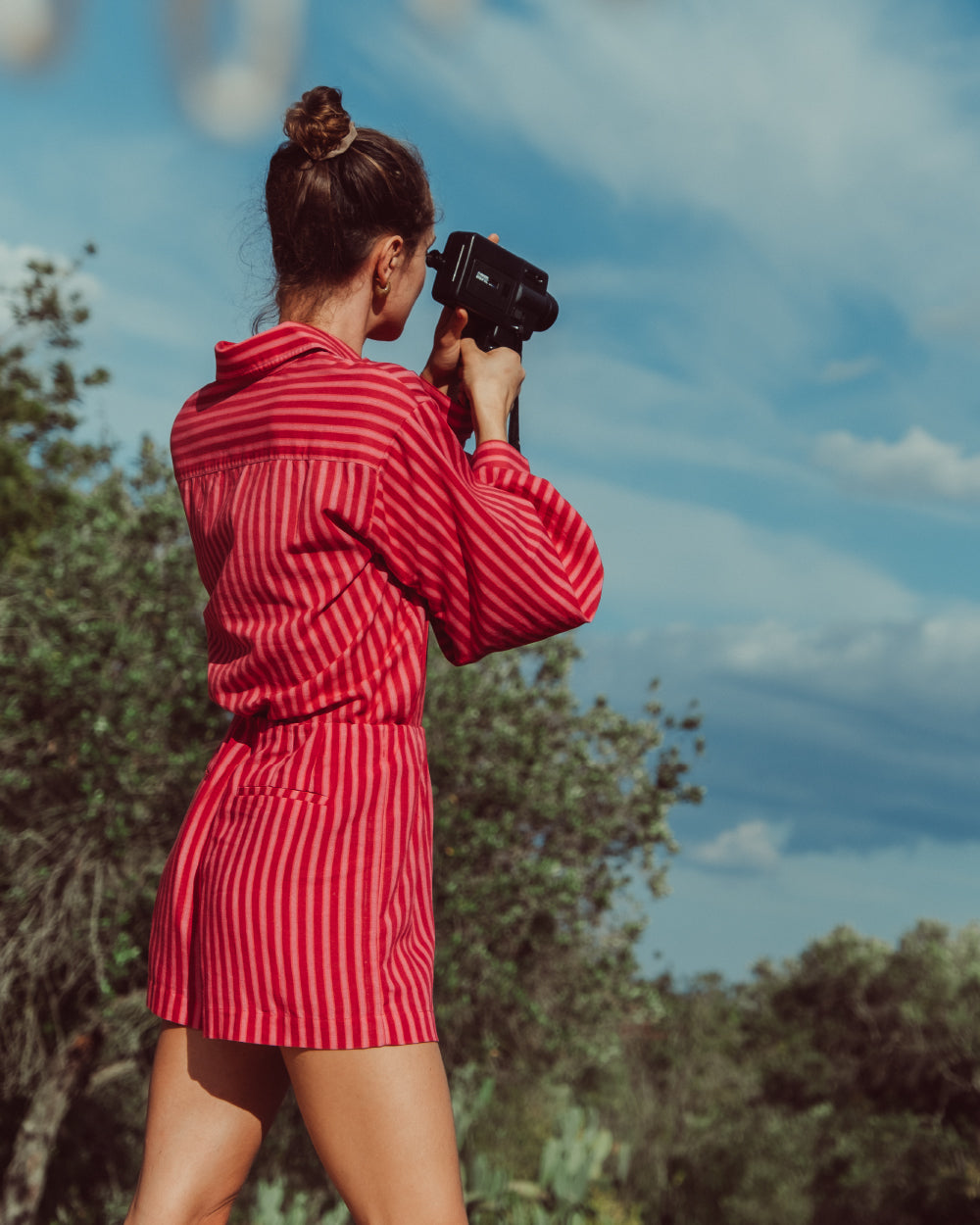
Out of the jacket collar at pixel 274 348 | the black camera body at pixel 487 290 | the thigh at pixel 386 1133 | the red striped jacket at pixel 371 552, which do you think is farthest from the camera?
the black camera body at pixel 487 290

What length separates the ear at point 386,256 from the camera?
5.47 ft

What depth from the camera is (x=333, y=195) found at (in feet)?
5.38

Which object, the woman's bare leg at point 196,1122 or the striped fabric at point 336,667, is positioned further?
the woman's bare leg at point 196,1122

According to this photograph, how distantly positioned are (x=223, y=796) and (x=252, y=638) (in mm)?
201

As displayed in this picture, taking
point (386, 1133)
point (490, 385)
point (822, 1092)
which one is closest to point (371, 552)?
point (490, 385)

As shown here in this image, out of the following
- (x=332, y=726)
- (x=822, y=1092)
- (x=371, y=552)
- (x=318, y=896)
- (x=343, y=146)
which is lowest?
(x=822, y=1092)

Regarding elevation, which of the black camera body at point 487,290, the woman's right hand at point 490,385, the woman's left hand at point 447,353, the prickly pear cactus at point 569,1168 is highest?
the black camera body at point 487,290

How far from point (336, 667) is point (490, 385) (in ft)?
1.49

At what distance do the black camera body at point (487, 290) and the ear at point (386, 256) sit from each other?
0.07 meters

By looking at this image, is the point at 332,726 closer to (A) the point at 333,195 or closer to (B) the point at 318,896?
(B) the point at 318,896

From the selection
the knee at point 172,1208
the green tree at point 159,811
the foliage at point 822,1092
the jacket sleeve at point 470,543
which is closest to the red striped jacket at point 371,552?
the jacket sleeve at point 470,543

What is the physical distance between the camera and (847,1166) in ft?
36.7

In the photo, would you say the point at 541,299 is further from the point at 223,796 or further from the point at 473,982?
the point at 473,982

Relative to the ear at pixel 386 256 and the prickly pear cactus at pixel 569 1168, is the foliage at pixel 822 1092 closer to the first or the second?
the prickly pear cactus at pixel 569 1168
